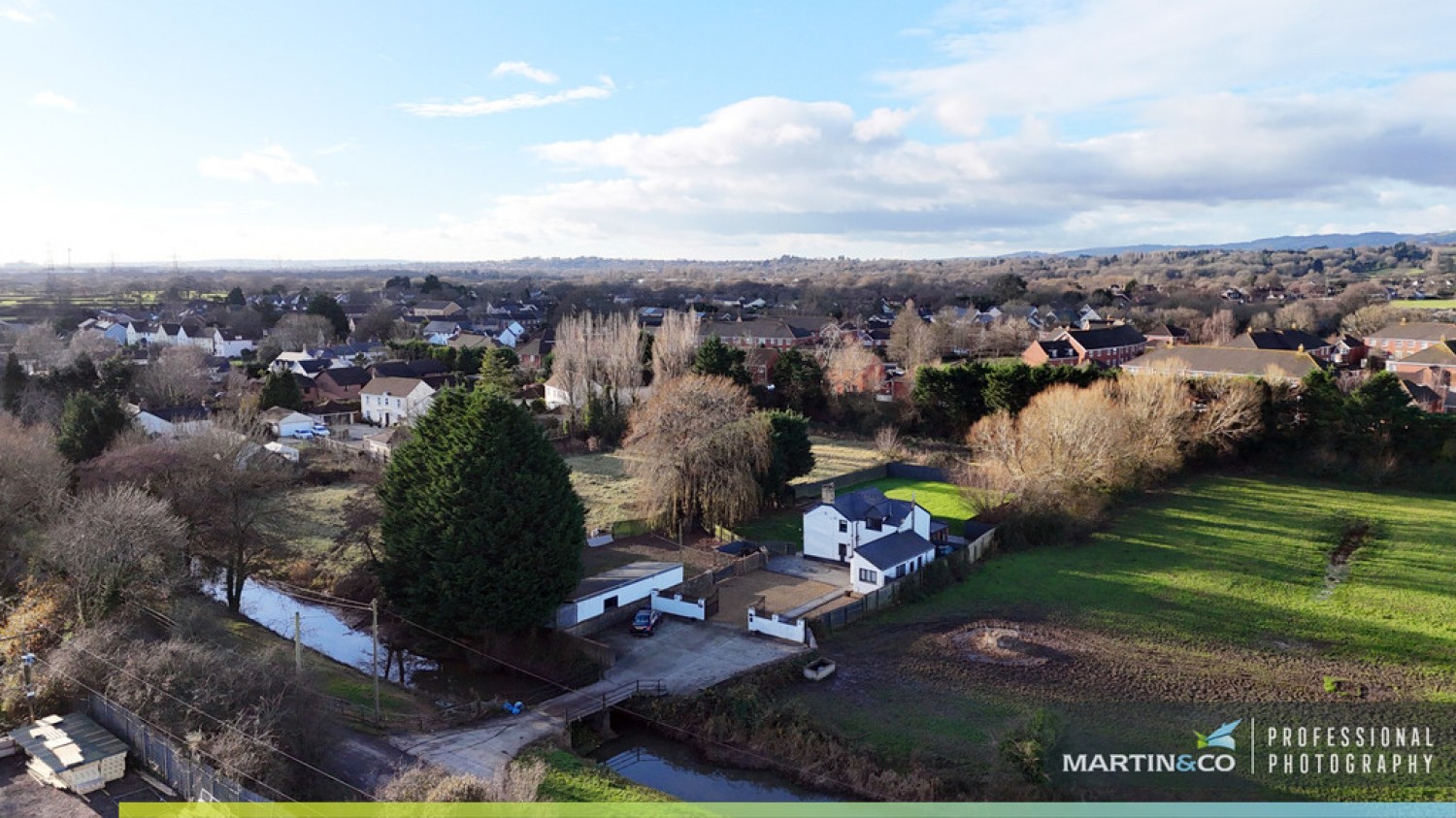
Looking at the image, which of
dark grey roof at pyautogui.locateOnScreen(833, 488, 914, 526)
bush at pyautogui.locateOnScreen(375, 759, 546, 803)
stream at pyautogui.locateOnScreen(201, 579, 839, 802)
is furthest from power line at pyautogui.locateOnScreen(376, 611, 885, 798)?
dark grey roof at pyautogui.locateOnScreen(833, 488, 914, 526)

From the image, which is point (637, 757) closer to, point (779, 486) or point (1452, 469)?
point (779, 486)

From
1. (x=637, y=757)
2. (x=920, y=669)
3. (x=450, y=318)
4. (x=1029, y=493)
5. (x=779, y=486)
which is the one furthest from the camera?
(x=450, y=318)

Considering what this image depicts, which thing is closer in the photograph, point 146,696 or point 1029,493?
point 146,696

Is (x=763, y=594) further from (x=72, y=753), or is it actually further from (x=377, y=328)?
(x=377, y=328)

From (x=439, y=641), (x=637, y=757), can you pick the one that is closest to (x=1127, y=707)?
(x=637, y=757)

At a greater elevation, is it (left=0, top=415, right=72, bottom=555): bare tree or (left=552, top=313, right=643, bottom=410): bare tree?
(left=552, top=313, right=643, bottom=410): bare tree

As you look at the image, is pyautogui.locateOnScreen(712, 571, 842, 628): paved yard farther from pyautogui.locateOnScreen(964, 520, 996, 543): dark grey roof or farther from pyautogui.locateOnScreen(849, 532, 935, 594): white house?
pyautogui.locateOnScreen(964, 520, 996, 543): dark grey roof
